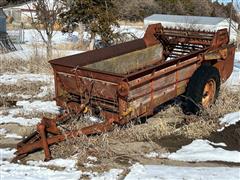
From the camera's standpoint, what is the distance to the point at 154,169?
17.6 feet

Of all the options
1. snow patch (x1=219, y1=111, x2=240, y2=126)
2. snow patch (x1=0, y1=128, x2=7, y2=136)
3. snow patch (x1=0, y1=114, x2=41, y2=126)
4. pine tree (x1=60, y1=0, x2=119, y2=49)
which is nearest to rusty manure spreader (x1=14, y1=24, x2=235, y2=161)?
snow patch (x1=219, y1=111, x2=240, y2=126)

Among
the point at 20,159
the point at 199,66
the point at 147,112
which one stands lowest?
the point at 20,159

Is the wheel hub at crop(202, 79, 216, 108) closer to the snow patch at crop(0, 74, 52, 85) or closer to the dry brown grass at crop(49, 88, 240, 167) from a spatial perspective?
the dry brown grass at crop(49, 88, 240, 167)

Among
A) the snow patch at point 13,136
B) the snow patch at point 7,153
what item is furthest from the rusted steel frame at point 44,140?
the snow patch at point 13,136

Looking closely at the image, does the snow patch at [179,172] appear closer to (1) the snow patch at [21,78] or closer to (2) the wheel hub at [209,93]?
(2) the wheel hub at [209,93]

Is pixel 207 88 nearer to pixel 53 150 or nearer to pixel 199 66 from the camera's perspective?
pixel 199 66

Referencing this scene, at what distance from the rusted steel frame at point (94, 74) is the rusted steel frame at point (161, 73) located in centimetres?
22

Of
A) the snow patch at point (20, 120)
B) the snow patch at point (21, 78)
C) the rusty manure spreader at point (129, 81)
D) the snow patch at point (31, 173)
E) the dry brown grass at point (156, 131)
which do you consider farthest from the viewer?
the snow patch at point (21, 78)

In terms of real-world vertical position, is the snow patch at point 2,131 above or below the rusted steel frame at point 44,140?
below

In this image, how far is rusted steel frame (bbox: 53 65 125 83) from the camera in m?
6.06

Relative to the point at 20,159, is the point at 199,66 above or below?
above

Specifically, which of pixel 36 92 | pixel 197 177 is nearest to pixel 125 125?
pixel 197 177

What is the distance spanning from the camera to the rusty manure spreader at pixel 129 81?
19.6ft

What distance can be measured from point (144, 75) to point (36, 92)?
3.81 metres
